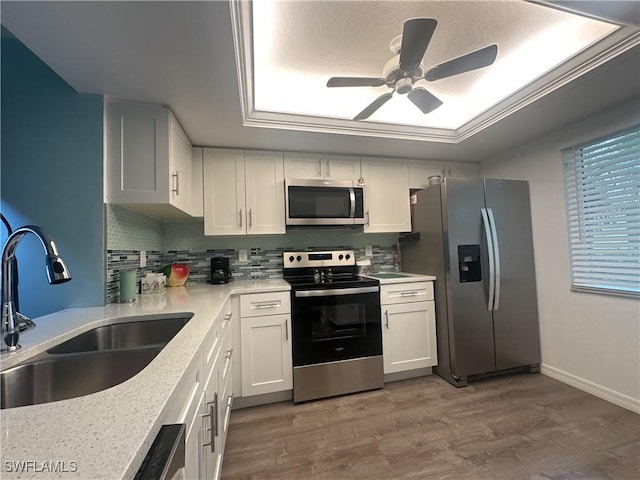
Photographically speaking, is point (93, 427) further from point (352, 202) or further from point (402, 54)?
point (352, 202)

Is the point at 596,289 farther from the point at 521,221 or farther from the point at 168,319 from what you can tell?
the point at 168,319

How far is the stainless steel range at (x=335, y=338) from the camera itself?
2078 millimetres

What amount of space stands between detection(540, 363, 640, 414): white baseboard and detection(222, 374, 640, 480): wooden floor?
7 cm

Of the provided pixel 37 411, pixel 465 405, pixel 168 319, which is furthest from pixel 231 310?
pixel 465 405

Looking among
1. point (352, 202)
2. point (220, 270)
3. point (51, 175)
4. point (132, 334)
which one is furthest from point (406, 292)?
point (51, 175)

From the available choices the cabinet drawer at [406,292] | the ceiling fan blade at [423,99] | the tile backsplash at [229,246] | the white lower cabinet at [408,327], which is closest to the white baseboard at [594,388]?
the white lower cabinet at [408,327]

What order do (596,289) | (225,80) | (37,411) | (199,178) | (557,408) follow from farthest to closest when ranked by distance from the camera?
1. (199,178)
2. (596,289)
3. (557,408)
4. (225,80)
5. (37,411)

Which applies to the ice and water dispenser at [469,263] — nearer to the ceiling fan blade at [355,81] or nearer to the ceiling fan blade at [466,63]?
the ceiling fan blade at [466,63]

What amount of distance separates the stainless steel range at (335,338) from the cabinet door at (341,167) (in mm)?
1087

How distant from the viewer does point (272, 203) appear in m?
2.47

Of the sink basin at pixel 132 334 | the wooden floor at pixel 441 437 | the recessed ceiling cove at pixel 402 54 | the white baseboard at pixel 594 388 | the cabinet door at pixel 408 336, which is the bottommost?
the wooden floor at pixel 441 437

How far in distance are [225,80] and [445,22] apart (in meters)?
1.26

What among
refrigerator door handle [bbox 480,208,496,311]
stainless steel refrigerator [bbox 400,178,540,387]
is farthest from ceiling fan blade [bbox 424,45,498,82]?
refrigerator door handle [bbox 480,208,496,311]

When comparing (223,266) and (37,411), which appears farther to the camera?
(223,266)
